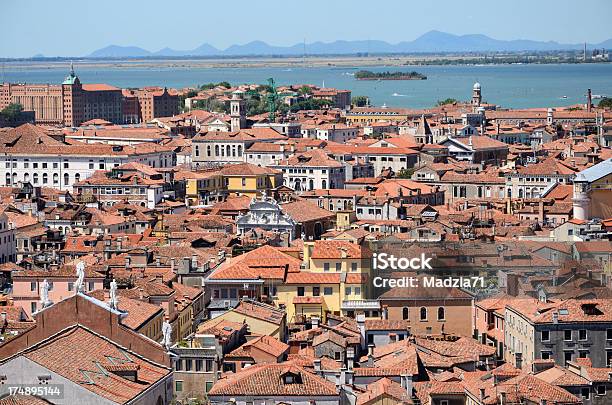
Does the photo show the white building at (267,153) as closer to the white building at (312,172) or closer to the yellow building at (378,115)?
the white building at (312,172)

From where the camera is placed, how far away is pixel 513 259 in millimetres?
26719

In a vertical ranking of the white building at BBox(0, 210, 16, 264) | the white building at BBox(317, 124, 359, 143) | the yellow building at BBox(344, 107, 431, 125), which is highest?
the white building at BBox(0, 210, 16, 264)

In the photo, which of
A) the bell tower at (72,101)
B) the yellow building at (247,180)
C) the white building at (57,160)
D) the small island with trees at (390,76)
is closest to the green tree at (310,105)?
the bell tower at (72,101)

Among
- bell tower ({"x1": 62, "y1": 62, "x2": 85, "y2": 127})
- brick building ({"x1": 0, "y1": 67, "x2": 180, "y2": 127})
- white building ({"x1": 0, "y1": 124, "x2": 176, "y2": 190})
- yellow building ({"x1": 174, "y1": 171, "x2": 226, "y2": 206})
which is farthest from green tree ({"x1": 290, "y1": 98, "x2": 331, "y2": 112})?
yellow building ({"x1": 174, "y1": 171, "x2": 226, "y2": 206})

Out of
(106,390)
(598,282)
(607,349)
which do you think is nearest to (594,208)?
(598,282)

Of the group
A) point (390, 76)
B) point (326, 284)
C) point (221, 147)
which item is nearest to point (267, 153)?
point (221, 147)

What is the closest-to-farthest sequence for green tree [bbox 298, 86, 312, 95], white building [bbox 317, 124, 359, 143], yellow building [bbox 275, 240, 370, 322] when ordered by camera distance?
yellow building [bbox 275, 240, 370, 322], white building [bbox 317, 124, 359, 143], green tree [bbox 298, 86, 312, 95]

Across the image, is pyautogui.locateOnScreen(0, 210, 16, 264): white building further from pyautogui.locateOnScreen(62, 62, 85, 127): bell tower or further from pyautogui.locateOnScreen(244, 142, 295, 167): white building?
pyautogui.locateOnScreen(62, 62, 85, 127): bell tower

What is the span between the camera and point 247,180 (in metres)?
49.8

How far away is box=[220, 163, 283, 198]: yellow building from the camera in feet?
Result: 163

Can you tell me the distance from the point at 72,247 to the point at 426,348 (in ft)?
42.8

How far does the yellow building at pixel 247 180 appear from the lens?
49.6 metres

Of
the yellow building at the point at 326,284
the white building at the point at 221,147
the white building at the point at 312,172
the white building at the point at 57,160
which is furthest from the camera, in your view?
the white building at the point at 221,147

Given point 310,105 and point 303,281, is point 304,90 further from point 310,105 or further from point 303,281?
point 303,281
